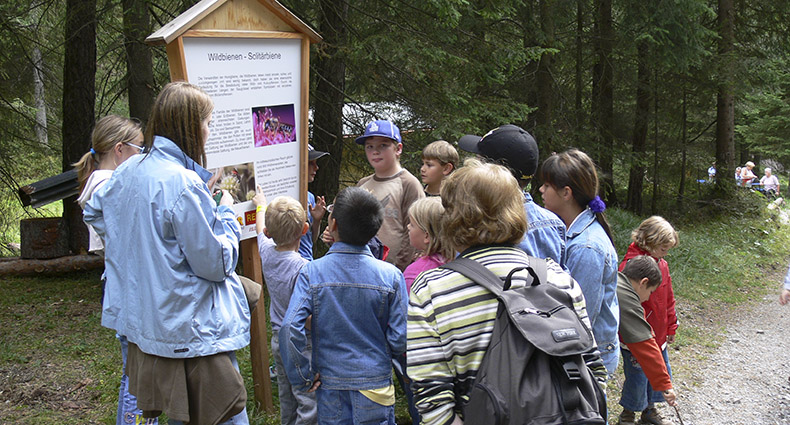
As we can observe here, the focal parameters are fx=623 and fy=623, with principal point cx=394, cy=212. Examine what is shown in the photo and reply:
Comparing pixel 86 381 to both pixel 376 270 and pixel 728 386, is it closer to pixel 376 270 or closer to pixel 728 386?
pixel 376 270

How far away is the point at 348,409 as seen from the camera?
11.0 ft

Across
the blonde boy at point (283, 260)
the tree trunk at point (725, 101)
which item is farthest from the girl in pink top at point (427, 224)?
the tree trunk at point (725, 101)

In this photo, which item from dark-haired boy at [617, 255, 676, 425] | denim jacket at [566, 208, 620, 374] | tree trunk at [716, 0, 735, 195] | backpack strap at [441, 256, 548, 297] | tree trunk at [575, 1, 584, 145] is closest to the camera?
backpack strap at [441, 256, 548, 297]

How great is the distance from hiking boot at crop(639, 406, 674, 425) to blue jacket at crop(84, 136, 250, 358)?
3.71 meters

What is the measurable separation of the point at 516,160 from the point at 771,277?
10337 mm

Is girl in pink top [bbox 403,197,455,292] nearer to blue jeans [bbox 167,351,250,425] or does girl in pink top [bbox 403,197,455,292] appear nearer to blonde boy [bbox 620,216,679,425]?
blue jeans [bbox 167,351,250,425]

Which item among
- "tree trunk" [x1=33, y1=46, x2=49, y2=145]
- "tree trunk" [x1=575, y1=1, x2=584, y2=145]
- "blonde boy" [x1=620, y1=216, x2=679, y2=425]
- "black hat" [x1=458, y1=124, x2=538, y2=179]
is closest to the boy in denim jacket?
"black hat" [x1=458, y1=124, x2=538, y2=179]

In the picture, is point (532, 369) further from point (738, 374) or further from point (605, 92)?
point (605, 92)

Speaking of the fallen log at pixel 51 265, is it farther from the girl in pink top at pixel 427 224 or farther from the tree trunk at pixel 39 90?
the girl in pink top at pixel 427 224

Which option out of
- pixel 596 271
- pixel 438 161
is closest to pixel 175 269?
pixel 596 271

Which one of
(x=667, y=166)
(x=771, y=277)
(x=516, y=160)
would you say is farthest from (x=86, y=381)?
(x=667, y=166)

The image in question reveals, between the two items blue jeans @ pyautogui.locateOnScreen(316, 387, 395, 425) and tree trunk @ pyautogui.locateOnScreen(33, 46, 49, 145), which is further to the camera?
tree trunk @ pyautogui.locateOnScreen(33, 46, 49, 145)

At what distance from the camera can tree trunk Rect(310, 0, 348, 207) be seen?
7766 mm

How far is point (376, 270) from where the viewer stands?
332 centimetres
